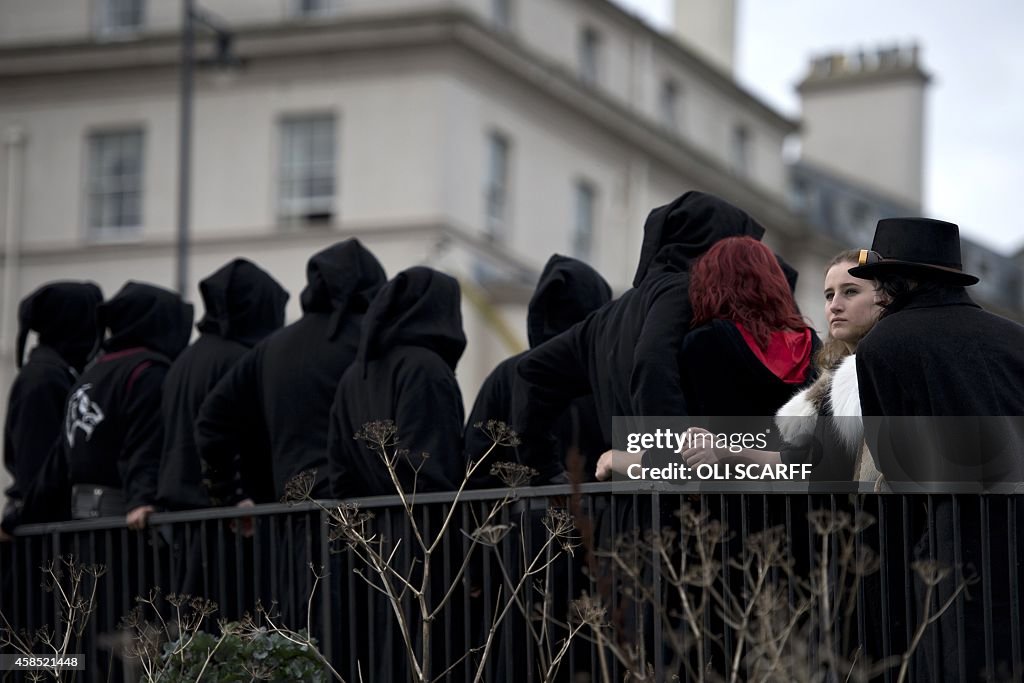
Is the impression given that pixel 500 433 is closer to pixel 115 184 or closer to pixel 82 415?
pixel 82 415

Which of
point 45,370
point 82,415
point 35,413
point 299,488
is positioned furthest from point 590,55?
point 299,488

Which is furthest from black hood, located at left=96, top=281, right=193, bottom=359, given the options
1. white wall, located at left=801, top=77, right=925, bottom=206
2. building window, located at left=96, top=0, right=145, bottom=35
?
white wall, located at left=801, top=77, right=925, bottom=206

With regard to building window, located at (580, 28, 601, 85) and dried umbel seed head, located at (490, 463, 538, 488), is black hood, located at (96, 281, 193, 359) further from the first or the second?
building window, located at (580, 28, 601, 85)

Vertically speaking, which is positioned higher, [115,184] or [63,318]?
[115,184]

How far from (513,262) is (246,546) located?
2855 centimetres

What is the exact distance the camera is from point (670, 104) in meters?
44.2

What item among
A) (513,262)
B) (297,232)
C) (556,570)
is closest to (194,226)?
(297,232)

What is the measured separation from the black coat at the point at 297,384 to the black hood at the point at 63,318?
184 cm

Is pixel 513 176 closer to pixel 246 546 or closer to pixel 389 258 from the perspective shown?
pixel 389 258

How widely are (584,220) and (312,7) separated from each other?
22.4 ft

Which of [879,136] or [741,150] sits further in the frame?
[879,136]

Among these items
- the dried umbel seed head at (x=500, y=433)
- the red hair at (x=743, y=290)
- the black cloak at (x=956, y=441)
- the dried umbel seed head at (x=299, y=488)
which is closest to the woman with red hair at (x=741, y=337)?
the red hair at (x=743, y=290)

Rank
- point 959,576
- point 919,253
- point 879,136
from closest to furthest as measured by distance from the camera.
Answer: point 959,576, point 919,253, point 879,136

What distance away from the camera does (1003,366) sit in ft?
23.3
